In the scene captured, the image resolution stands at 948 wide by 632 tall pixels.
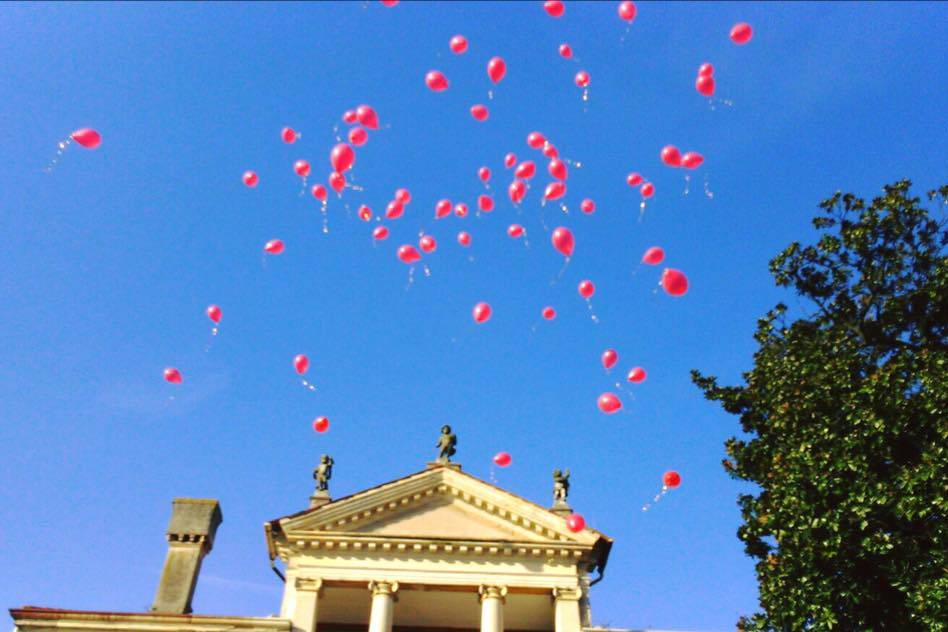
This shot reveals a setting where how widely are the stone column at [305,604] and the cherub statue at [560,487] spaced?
772 centimetres

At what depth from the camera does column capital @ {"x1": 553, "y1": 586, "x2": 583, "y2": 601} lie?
65.8 ft

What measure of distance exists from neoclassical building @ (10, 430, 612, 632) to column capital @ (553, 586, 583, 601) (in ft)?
0.09

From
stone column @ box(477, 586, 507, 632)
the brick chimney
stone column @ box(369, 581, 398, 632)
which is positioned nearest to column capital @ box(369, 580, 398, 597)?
stone column @ box(369, 581, 398, 632)

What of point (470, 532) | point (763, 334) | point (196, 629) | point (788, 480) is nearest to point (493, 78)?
point (788, 480)

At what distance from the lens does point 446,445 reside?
23.7m

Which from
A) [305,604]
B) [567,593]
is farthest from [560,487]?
[305,604]

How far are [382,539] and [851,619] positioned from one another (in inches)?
474

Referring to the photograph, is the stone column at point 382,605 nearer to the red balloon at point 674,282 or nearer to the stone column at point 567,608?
the stone column at point 567,608

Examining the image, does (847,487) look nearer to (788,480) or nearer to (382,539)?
(788,480)

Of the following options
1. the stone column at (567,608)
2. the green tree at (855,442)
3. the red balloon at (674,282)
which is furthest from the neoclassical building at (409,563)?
the red balloon at (674,282)

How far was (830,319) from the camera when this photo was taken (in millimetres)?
Result: 19719

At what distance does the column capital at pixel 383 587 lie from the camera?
19.8 meters

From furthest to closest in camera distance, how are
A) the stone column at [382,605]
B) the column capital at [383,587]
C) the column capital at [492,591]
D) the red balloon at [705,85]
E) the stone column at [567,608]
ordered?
1. the column capital at [492,591]
2. the column capital at [383,587]
3. the stone column at [567,608]
4. the stone column at [382,605]
5. the red balloon at [705,85]

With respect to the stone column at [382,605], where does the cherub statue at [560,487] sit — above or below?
above
